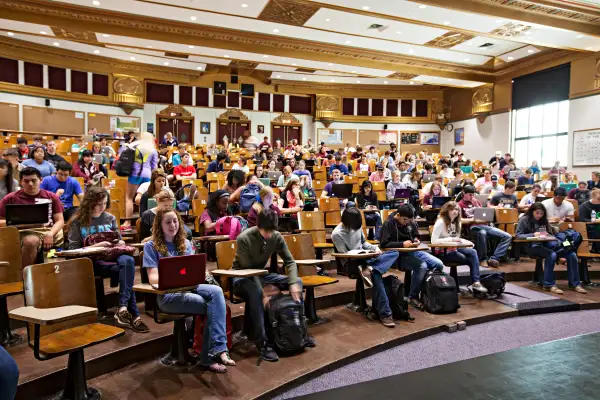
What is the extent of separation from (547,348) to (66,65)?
17.0 meters

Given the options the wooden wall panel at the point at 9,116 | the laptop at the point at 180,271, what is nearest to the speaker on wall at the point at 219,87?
the wooden wall panel at the point at 9,116

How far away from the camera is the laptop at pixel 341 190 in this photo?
300 inches

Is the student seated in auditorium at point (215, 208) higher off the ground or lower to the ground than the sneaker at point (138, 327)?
higher

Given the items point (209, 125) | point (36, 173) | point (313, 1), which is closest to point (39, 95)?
point (209, 125)

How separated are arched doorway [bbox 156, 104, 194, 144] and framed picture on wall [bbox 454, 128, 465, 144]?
11554mm

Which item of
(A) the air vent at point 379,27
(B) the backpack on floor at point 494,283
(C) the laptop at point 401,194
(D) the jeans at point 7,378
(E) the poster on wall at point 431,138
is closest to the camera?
(D) the jeans at point 7,378

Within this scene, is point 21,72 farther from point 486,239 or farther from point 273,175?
point 486,239

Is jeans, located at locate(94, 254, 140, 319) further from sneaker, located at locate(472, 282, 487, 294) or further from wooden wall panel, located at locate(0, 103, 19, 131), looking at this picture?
wooden wall panel, located at locate(0, 103, 19, 131)

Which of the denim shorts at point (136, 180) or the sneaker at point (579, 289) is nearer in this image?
the sneaker at point (579, 289)

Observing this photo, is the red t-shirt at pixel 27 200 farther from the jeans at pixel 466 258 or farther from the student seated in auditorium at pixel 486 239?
the student seated in auditorium at pixel 486 239

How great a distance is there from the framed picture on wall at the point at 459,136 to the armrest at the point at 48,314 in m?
19.3

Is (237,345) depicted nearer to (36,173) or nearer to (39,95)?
(36,173)

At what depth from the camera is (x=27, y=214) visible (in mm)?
3807

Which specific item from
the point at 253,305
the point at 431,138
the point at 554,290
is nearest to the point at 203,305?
the point at 253,305
